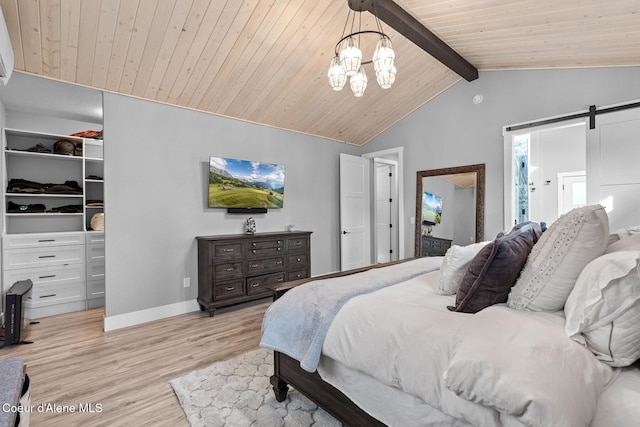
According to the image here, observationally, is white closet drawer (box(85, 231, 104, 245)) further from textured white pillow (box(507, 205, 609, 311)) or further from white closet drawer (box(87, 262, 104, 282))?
textured white pillow (box(507, 205, 609, 311))

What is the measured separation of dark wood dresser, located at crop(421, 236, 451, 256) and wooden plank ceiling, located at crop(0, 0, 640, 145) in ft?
7.75

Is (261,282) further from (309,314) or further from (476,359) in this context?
(476,359)

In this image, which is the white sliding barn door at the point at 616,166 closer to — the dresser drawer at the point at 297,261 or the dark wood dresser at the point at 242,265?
the dresser drawer at the point at 297,261

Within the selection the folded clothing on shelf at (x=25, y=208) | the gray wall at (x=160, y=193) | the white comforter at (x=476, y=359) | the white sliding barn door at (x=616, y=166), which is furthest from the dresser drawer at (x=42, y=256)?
the white sliding barn door at (x=616, y=166)

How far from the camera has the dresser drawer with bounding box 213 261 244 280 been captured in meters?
3.59

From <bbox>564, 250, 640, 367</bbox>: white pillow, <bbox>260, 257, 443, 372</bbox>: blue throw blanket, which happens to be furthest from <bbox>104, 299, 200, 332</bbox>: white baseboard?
<bbox>564, 250, 640, 367</bbox>: white pillow

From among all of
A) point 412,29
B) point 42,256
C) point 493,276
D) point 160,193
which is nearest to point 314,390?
point 493,276

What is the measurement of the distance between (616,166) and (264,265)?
13.2 ft

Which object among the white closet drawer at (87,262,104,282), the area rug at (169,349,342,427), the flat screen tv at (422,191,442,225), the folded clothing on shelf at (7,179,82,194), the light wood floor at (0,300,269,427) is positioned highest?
the folded clothing on shelf at (7,179,82,194)

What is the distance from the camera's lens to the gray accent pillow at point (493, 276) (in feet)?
4.41

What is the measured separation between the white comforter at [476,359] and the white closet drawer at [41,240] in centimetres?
387

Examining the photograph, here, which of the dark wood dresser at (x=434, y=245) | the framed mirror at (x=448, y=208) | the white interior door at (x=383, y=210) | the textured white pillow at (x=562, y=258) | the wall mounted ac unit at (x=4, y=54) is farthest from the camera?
the white interior door at (x=383, y=210)

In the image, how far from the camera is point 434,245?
4.61m

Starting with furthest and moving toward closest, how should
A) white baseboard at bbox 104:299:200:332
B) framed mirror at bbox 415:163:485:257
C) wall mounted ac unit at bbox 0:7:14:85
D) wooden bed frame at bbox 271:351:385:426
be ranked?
Answer: 1. framed mirror at bbox 415:163:485:257
2. white baseboard at bbox 104:299:200:332
3. wall mounted ac unit at bbox 0:7:14:85
4. wooden bed frame at bbox 271:351:385:426
